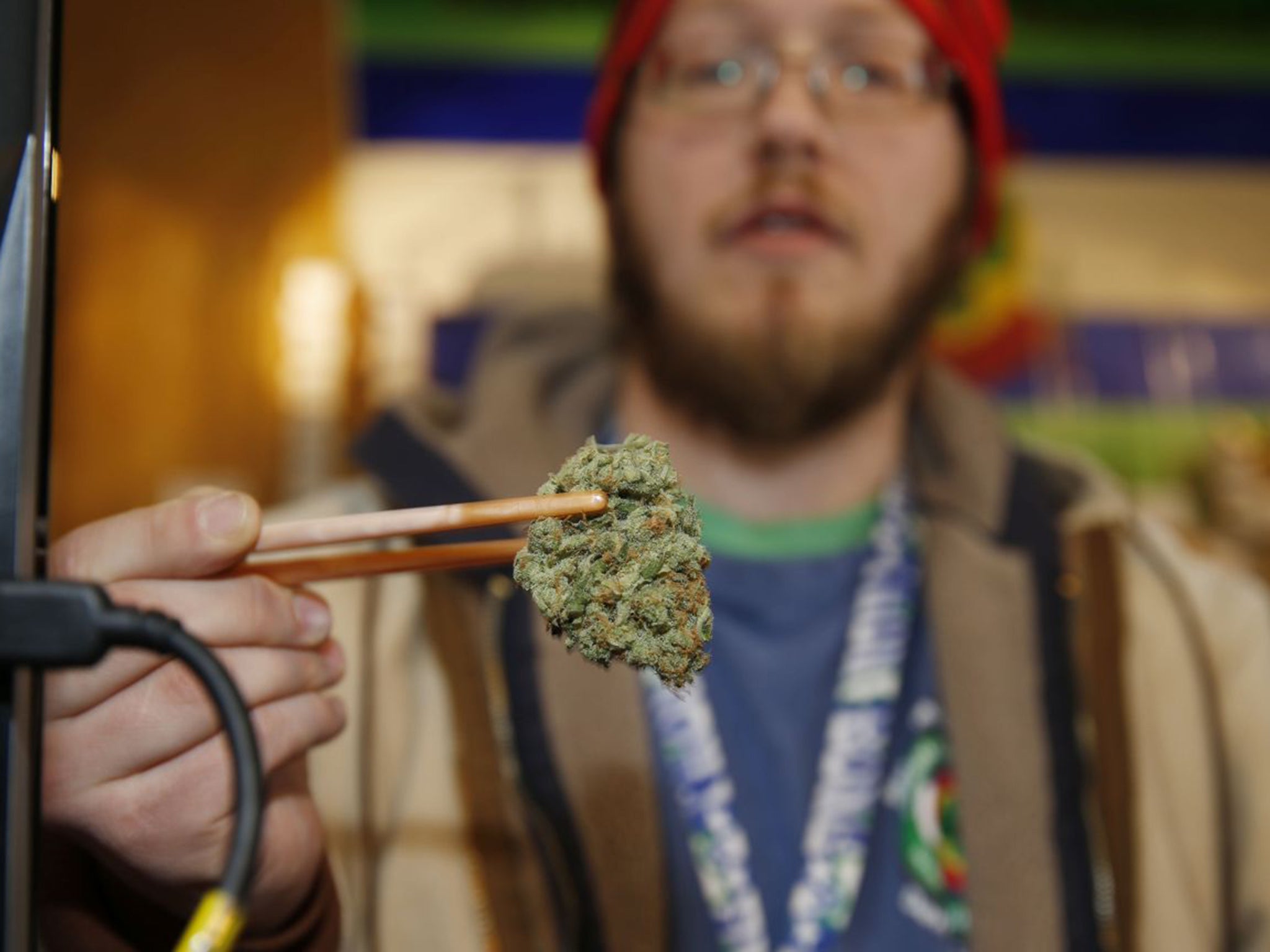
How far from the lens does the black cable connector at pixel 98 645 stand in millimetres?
328

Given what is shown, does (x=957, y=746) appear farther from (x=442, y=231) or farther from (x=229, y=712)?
(x=442, y=231)

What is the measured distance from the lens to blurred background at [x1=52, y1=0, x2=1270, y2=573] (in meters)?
2.04

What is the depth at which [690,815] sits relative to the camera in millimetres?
887

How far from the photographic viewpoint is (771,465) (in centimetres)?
111

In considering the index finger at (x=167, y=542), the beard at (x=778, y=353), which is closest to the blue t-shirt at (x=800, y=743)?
the beard at (x=778, y=353)

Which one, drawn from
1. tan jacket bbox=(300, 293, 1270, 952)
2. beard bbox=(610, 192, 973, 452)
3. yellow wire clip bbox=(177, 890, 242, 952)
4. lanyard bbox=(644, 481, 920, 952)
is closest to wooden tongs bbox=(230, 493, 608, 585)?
yellow wire clip bbox=(177, 890, 242, 952)

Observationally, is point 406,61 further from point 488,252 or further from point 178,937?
point 178,937

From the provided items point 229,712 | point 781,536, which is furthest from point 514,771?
point 229,712

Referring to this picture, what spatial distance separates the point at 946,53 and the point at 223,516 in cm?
95

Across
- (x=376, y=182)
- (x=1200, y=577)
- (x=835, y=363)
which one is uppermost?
(x=376, y=182)

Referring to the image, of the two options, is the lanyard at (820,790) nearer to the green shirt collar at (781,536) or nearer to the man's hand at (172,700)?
the green shirt collar at (781,536)

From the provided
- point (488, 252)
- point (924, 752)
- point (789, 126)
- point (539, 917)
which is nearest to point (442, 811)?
point (539, 917)

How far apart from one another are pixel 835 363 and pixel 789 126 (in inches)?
9.8

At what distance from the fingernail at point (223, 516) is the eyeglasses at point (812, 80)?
74 cm
